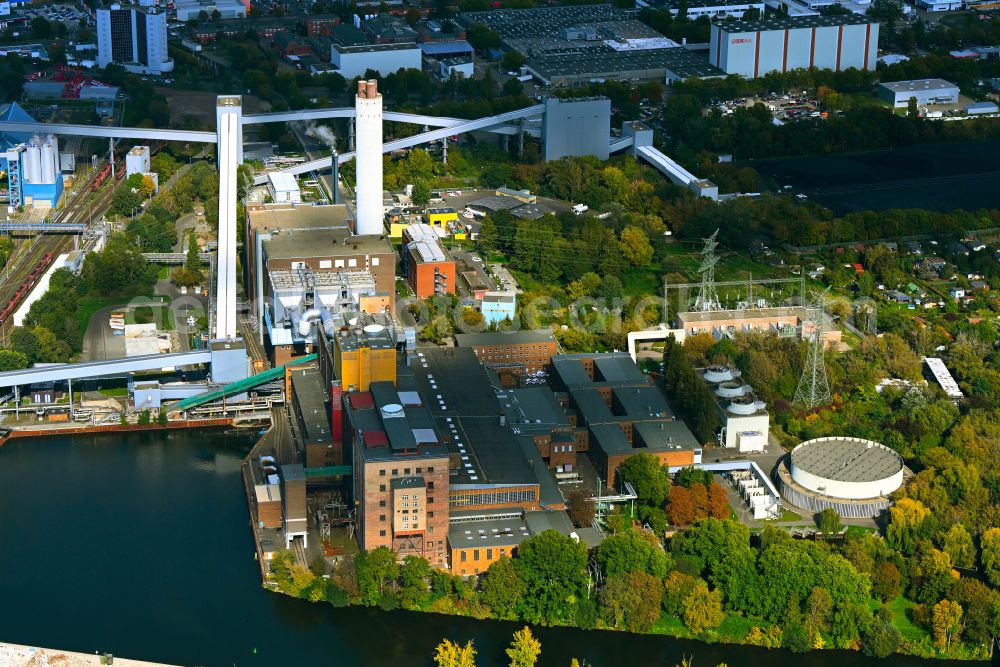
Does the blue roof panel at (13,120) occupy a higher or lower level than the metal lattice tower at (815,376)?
higher

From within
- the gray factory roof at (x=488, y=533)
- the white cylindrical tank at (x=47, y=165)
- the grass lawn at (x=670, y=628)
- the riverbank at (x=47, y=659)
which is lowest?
the grass lawn at (x=670, y=628)

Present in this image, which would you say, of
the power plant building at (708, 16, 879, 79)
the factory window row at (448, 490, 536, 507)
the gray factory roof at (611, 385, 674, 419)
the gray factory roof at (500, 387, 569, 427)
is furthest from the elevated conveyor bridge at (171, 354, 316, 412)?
the power plant building at (708, 16, 879, 79)

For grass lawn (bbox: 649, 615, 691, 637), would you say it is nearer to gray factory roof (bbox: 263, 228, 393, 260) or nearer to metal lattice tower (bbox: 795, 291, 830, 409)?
metal lattice tower (bbox: 795, 291, 830, 409)

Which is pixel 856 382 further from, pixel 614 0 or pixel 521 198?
pixel 614 0

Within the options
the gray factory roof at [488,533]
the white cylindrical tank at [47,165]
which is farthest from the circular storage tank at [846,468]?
the white cylindrical tank at [47,165]

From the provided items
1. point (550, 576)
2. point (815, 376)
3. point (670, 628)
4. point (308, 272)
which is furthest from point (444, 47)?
point (670, 628)

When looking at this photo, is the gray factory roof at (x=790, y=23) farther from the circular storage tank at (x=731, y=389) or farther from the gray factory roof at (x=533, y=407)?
the gray factory roof at (x=533, y=407)
